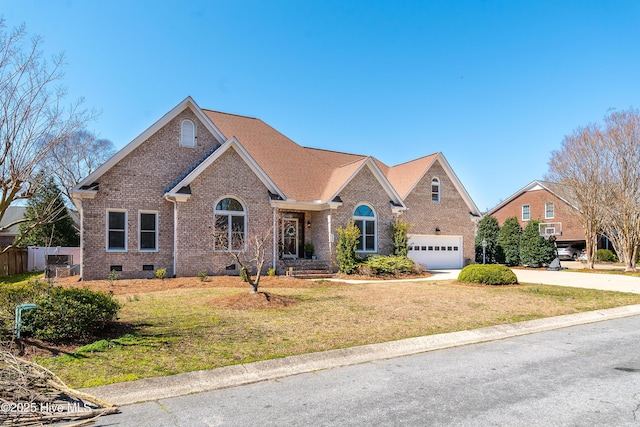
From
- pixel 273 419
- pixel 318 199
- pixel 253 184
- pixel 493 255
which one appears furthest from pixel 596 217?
pixel 273 419

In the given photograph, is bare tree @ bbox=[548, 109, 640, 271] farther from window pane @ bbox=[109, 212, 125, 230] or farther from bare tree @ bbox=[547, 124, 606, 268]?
window pane @ bbox=[109, 212, 125, 230]

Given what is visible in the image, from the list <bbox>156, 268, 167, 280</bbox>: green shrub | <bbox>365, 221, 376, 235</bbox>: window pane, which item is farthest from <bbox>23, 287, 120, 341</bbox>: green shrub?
<bbox>365, 221, 376, 235</bbox>: window pane

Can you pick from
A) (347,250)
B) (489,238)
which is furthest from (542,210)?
(347,250)

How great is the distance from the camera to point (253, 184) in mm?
20266

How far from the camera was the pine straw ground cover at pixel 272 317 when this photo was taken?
6379 mm

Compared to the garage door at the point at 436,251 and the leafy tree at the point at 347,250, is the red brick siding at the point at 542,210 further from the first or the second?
the leafy tree at the point at 347,250

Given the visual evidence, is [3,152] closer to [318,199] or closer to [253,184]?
[253,184]

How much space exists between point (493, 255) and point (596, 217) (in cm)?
719

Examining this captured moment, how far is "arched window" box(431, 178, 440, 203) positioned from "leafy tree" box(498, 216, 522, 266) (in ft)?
21.0

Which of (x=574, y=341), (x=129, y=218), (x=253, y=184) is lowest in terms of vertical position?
(x=574, y=341)

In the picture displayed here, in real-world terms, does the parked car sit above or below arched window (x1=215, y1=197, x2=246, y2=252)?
below

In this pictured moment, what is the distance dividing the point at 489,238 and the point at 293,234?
16.1 metres

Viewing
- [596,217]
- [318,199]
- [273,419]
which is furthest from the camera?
[596,217]

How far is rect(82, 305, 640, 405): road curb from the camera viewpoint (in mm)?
5262
